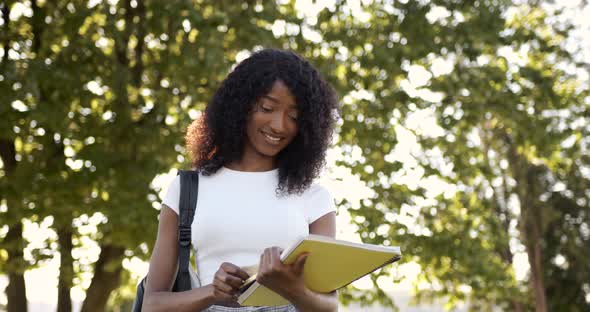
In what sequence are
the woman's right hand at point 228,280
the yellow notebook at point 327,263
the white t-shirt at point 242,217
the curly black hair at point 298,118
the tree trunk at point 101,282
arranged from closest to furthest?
the yellow notebook at point 327,263 → the woman's right hand at point 228,280 → the white t-shirt at point 242,217 → the curly black hair at point 298,118 → the tree trunk at point 101,282

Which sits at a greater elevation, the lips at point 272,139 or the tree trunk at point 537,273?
the lips at point 272,139

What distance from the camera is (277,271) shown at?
8.14ft

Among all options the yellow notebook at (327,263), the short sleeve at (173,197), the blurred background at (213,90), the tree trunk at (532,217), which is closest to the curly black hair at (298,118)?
the short sleeve at (173,197)

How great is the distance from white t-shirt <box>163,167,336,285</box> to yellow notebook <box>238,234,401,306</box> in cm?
23

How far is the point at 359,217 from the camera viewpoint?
10.5m

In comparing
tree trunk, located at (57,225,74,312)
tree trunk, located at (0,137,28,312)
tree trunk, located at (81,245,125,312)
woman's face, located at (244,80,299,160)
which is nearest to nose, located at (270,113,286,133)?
woman's face, located at (244,80,299,160)

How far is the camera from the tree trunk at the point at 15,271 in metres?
10.7

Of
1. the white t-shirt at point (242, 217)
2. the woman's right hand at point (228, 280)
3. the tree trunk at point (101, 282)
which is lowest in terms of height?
the tree trunk at point (101, 282)

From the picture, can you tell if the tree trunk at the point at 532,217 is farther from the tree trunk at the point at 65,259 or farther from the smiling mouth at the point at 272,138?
the smiling mouth at the point at 272,138

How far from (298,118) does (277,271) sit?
0.68m

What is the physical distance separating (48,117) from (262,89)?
6.95 metres

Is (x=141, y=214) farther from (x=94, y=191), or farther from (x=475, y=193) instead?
(x=475, y=193)

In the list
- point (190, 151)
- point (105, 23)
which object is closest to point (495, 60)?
point (105, 23)

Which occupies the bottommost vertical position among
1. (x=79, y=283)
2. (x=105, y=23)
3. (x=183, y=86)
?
(x=79, y=283)
